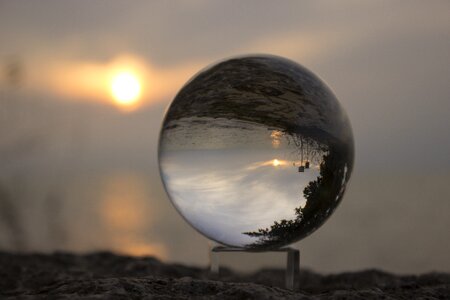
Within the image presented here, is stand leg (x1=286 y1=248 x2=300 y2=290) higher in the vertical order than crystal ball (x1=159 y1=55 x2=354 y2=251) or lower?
lower

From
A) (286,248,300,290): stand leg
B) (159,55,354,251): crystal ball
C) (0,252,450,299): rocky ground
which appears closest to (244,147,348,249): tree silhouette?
(159,55,354,251): crystal ball

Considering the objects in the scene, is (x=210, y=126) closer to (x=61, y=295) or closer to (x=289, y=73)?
(x=289, y=73)

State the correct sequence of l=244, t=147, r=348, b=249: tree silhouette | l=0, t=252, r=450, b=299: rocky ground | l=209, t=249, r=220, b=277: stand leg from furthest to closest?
1. l=209, t=249, r=220, b=277: stand leg
2. l=244, t=147, r=348, b=249: tree silhouette
3. l=0, t=252, r=450, b=299: rocky ground

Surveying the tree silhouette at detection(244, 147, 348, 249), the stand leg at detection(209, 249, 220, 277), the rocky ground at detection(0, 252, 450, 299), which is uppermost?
the tree silhouette at detection(244, 147, 348, 249)

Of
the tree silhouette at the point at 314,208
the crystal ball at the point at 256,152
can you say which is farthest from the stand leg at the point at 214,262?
the tree silhouette at the point at 314,208

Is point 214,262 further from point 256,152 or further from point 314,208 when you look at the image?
point 256,152

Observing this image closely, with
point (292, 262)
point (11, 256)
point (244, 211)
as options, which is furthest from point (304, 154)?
point (11, 256)

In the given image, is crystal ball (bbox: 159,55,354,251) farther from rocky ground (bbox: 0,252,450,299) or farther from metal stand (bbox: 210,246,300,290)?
rocky ground (bbox: 0,252,450,299)
